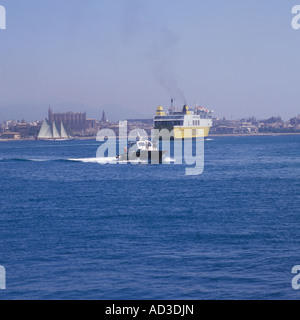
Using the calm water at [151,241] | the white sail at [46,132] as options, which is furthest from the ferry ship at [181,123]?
the calm water at [151,241]

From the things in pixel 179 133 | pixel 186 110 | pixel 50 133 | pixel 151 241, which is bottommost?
pixel 151 241

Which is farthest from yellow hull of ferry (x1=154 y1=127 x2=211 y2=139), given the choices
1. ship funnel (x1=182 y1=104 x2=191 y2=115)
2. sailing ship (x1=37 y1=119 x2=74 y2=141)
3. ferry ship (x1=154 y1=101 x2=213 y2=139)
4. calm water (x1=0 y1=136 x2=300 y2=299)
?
calm water (x1=0 y1=136 x2=300 y2=299)

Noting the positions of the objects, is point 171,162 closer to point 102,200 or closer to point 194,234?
point 102,200

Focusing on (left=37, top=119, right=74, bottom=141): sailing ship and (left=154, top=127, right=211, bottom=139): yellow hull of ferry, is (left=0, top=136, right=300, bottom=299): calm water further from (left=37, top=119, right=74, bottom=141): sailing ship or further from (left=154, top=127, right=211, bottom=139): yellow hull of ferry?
(left=37, top=119, right=74, bottom=141): sailing ship

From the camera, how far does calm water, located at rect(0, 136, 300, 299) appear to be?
29.2 feet

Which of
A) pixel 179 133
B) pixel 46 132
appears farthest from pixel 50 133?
pixel 179 133

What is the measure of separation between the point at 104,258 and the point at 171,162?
29223 millimetres

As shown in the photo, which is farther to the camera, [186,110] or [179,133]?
[186,110]

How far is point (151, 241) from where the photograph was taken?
12039 mm

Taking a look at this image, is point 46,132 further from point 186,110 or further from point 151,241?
point 151,241

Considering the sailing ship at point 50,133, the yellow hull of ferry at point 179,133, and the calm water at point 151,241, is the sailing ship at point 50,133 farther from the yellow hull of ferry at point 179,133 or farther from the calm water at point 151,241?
the calm water at point 151,241

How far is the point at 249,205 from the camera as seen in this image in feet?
57.2

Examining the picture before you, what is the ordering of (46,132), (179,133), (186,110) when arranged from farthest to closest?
(46,132), (186,110), (179,133)
